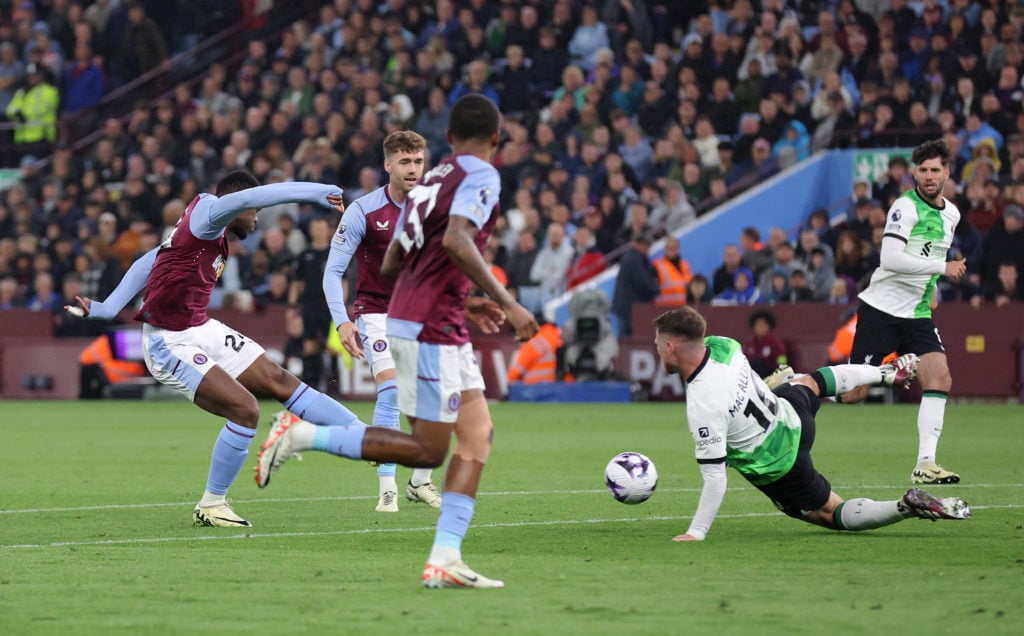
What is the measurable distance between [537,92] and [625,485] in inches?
753

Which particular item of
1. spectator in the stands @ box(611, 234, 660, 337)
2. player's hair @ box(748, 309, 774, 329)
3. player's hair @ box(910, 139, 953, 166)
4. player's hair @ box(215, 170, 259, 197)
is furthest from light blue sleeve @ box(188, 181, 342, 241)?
spectator in the stands @ box(611, 234, 660, 337)

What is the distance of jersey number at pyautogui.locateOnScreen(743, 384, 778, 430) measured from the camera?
8.73 meters

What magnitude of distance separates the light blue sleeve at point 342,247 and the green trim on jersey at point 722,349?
2.97m

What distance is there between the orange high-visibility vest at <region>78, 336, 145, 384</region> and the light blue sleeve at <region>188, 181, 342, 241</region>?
54.3 feet

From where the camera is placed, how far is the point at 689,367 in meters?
8.72

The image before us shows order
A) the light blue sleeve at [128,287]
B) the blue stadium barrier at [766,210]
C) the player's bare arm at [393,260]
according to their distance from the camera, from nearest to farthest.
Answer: the player's bare arm at [393,260] < the light blue sleeve at [128,287] < the blue stadium barrier at [766,210]

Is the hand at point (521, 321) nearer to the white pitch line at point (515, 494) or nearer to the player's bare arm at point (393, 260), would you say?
the player's bare arm at point (393, 260)

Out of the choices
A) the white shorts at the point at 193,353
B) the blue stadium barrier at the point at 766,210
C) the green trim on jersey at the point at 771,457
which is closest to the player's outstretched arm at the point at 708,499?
the green trim on jersey at the point at 771,457

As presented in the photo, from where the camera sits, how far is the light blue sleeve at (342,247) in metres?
10.9

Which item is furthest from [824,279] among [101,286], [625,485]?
[625,485]

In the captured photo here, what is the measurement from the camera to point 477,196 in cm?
711

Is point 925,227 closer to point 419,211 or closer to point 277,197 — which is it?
point 277,197

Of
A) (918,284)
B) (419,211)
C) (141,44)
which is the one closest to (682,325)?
(419,211)

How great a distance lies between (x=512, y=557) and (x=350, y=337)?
2834mm
